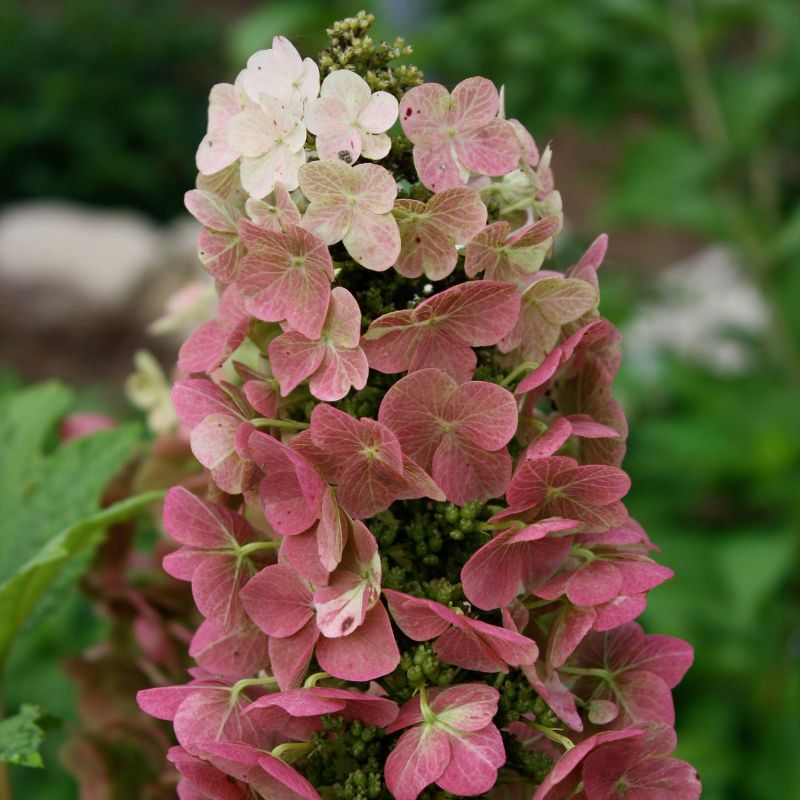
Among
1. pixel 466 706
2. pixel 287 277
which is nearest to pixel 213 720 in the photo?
pixel 466 706

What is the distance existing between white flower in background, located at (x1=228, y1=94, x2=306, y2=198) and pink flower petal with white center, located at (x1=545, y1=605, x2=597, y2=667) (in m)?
0.27

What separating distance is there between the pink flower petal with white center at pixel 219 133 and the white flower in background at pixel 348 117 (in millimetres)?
63

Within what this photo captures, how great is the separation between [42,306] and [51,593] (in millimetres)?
4788

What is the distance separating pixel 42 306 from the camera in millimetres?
5328

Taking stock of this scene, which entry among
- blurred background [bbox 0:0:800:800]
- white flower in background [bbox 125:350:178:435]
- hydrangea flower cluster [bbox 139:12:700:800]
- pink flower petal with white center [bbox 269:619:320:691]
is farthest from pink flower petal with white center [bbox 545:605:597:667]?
white flower in background [bbox 125:350:178:435]

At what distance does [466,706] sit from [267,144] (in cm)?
32

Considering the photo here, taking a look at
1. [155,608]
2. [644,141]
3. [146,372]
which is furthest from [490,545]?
[644,141]

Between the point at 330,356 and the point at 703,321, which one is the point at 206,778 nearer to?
the point at 330,356

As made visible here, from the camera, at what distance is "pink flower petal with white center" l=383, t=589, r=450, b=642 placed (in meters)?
0.53

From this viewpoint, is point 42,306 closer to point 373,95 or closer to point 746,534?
point 746,534

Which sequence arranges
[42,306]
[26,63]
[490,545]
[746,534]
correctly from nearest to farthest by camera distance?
1. [490,545]
2. [746,534]
3. [42,306]
4. [26,63]

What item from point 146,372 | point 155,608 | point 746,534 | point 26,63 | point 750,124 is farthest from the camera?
point 26,63

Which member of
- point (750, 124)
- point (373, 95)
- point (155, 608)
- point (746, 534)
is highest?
point (373, 95)

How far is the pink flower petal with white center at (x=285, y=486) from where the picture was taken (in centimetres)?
53
